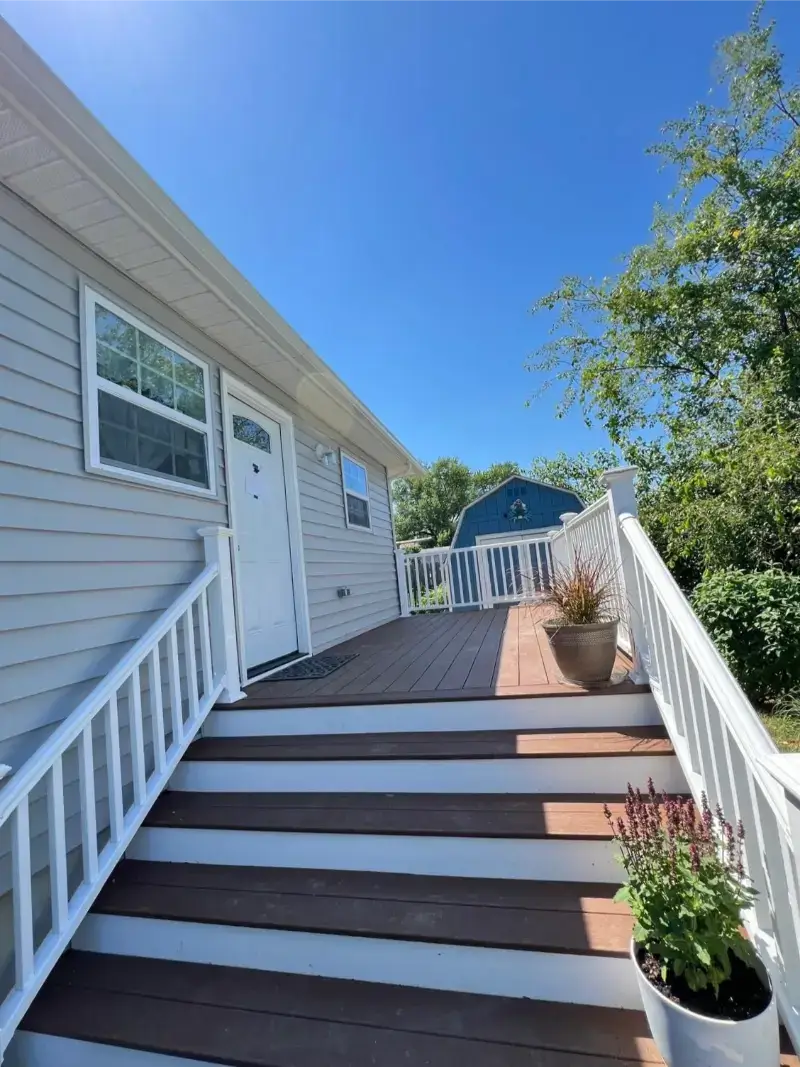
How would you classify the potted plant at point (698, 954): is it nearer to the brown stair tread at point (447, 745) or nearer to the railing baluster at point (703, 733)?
the railing baluster at point (703, 733)

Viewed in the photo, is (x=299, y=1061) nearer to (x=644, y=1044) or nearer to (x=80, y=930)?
(x=644, y=1044)

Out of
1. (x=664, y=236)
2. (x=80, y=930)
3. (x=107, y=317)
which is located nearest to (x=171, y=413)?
(x=107, y=317)

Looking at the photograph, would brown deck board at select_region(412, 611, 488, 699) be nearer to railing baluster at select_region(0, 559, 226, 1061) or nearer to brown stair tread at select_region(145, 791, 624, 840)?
brown stair tread at select_region(145, 791, 624, 840)

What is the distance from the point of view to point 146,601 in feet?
8.49

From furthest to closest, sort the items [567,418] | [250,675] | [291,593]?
[567,418], [291,593], [250,675]

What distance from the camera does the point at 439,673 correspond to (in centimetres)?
304

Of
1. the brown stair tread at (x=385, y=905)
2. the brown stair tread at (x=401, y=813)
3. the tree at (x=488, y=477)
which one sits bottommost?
the brown stair tread at (x=385, y=905)

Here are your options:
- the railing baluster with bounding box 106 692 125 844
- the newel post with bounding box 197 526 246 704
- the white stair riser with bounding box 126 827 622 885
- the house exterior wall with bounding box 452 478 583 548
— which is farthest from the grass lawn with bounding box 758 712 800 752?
the house exterior wall with bounding box 452 478 583 548

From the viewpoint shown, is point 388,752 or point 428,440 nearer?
point 388,752

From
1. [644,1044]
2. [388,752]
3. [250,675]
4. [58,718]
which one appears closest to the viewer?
[644,1044]

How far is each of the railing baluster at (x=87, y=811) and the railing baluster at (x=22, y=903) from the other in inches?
10.9

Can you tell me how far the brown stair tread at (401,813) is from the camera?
185 centimetres

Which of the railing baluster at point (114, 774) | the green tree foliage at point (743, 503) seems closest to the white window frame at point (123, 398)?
the railing baluster at point (114, 774)

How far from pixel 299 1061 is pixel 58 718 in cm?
147
